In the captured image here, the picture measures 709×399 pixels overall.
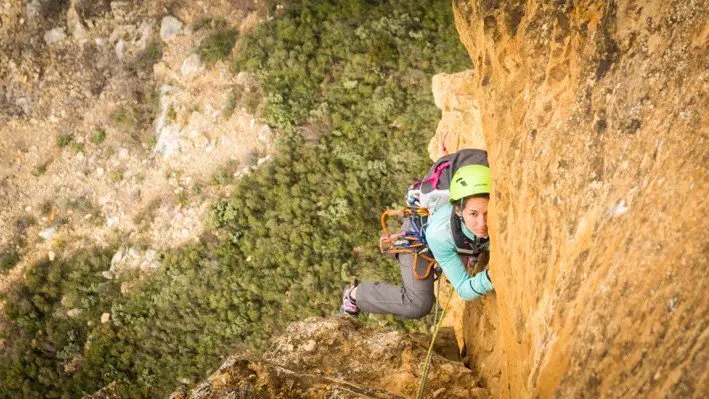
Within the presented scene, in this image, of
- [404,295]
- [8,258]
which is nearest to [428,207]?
[404,295]

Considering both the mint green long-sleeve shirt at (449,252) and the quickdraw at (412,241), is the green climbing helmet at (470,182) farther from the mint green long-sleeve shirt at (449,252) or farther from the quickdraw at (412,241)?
the quickdraw at (412,241)

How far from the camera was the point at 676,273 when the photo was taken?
268 centimetres

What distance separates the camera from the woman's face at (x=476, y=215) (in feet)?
17.7

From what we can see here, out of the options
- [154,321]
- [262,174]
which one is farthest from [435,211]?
[154,321]

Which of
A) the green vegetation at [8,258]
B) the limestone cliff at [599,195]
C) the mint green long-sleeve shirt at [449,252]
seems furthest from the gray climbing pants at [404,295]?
the green vegetation at [8,258]

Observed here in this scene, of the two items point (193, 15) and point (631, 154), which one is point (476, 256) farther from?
point (193, 15)

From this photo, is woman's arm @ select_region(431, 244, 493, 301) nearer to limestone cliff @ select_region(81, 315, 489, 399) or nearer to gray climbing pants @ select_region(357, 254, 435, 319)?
limestone cliff @ select_region(81, 315, 489, 399)

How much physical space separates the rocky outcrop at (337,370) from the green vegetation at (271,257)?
5.62 meters

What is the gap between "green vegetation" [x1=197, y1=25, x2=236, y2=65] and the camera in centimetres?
1480

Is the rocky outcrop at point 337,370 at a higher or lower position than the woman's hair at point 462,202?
lower

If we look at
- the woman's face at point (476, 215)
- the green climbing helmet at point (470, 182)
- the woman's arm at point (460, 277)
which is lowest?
the woman's arm at point (460, 277)

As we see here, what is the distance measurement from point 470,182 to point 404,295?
8.98 ft

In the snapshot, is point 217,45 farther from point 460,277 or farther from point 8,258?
point 460,277

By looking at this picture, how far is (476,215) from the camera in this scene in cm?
545
